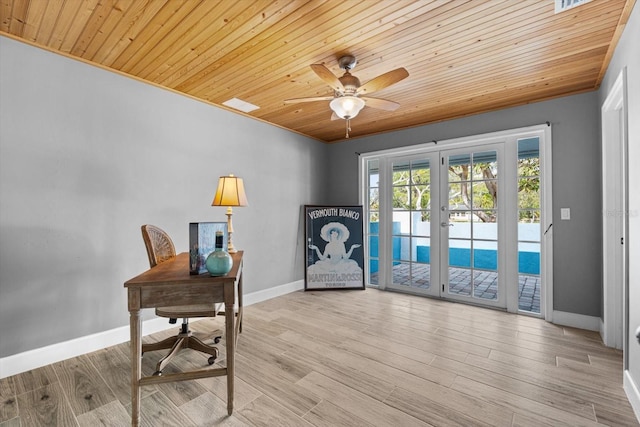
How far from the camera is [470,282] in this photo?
3682 millimetres

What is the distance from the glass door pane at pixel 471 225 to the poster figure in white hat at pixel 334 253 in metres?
1.33

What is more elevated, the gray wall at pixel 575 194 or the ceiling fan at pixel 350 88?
the ceiling fan at pixel 350 88

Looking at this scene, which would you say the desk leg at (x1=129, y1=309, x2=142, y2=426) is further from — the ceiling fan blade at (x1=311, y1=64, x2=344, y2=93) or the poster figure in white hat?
the poster figure in white hat

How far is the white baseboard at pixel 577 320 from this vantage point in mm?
2811

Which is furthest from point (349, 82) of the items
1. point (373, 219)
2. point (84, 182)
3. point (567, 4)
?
point (373, 219)

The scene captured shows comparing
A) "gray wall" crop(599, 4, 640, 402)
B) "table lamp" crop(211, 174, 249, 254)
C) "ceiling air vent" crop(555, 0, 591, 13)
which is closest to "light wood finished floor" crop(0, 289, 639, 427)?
"gray wall" crop(599, 4, 640, 402)

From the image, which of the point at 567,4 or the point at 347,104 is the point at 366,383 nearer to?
the point at 347,104

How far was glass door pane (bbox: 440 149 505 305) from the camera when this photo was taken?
3.54 m

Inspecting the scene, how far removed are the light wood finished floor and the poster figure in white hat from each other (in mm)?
1447

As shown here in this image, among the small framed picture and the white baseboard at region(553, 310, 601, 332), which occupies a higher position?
the small framed picture

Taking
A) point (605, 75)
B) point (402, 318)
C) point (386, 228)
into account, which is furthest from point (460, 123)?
point (402, 318)

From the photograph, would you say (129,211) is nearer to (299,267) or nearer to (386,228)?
(299,267)

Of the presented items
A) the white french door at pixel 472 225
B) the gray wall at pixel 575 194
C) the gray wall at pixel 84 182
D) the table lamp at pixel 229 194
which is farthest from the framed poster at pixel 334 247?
the gray wall at pixel 575 194

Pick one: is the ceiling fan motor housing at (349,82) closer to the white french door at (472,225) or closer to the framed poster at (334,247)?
the white french door at (472,225)
